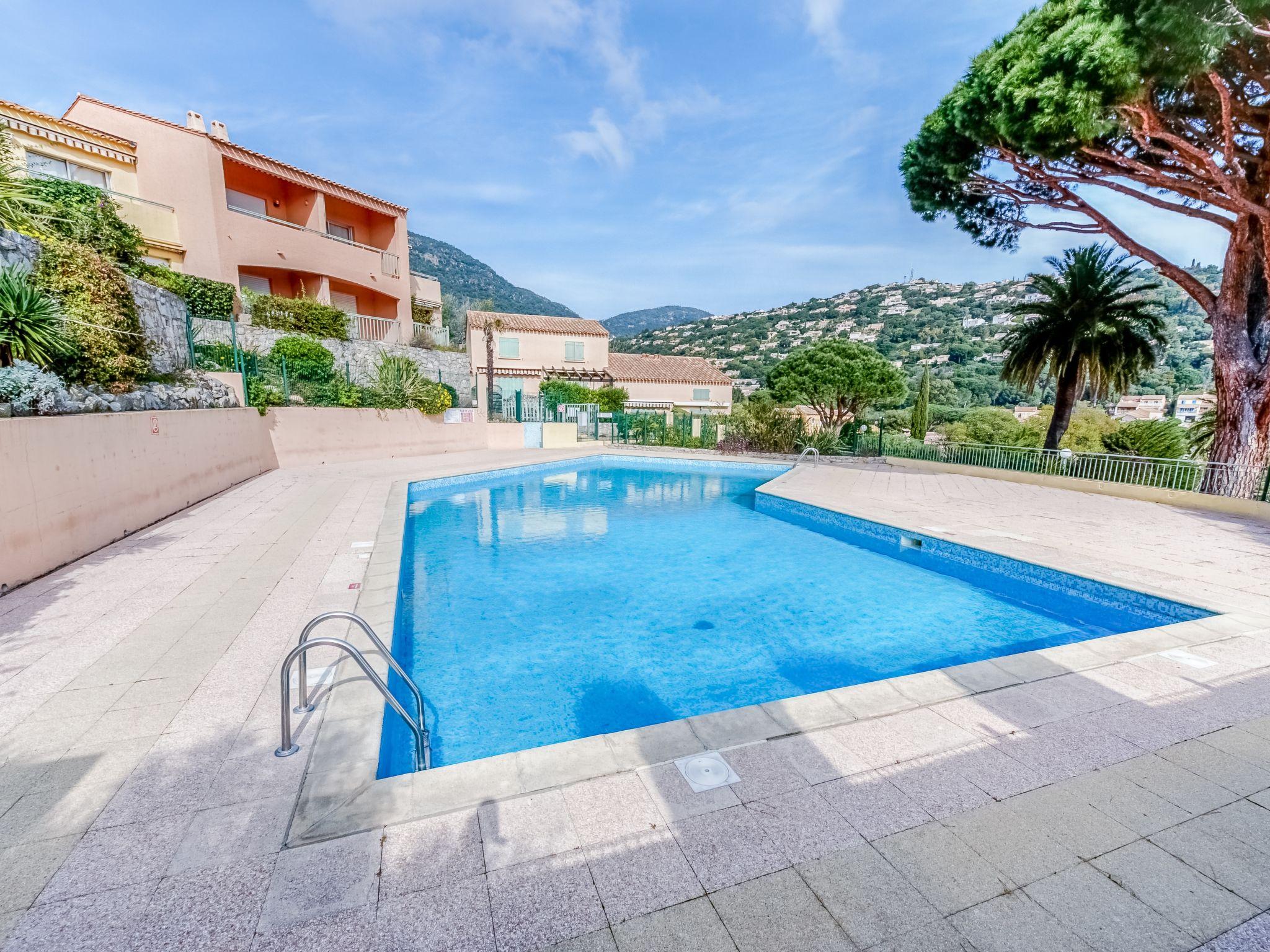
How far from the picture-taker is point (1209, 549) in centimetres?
621

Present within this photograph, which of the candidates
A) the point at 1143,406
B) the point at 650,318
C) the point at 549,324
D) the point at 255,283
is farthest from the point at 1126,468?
the point at 650,318

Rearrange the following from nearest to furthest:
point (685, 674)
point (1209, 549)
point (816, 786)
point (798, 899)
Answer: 1. point (798, 899)
2. point (816, 786)
3. point (685, 674)
4. point (1209, 549)

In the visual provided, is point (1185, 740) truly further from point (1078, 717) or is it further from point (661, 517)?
point (661, 517)

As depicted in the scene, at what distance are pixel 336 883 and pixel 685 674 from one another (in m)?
3.05

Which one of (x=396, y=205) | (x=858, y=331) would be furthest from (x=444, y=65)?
(x=858, y=331)

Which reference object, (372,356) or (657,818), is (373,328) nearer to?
(372,356)

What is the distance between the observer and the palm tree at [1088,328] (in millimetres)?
12391

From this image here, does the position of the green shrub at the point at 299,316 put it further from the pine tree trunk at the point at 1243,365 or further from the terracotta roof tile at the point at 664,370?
the pine tree trunk at the point at 1243,365

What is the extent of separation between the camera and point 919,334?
54.2 meters

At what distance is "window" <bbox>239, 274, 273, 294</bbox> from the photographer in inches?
615

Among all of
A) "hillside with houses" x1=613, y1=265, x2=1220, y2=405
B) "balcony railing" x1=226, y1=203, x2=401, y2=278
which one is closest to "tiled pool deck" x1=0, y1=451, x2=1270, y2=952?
"balcony railing" x1=226, y1=203, x2=401, y2=278

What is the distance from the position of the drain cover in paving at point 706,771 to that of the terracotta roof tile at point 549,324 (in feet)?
83.1

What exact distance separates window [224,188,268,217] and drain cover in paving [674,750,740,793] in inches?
761

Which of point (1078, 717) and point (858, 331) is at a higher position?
point (858, 331)
